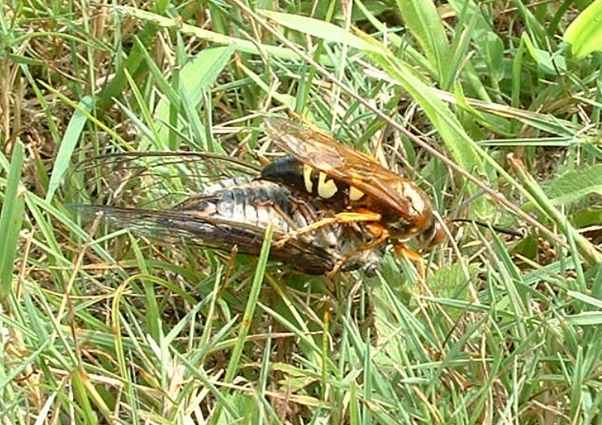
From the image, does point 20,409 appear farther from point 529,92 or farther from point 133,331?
point 529,92

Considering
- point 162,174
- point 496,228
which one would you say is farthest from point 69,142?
point 496,228

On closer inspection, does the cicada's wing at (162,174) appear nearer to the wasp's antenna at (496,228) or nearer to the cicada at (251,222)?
the cicada at (251,222)

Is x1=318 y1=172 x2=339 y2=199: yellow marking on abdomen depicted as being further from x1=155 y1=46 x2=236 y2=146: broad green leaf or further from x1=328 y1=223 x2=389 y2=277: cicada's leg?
x1=155 y1=46 x2=236 y2=146: broad green leaf

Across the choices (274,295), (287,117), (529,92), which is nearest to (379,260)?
(274,295)

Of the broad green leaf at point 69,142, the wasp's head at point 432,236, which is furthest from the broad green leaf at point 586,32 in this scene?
the broad green leaf at point 69,142

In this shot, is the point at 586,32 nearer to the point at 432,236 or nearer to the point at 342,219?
the point at 432,236
